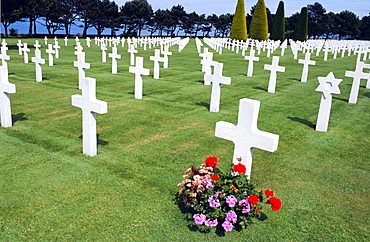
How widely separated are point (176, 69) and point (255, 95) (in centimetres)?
711

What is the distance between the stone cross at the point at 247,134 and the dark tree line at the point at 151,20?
45345 mm

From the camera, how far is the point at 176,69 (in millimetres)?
17625

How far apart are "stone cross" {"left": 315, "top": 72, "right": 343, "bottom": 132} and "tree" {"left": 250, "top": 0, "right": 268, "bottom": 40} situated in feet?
125

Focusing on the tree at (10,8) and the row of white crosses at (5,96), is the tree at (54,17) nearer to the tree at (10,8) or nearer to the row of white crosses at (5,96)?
the tree at (10,8)

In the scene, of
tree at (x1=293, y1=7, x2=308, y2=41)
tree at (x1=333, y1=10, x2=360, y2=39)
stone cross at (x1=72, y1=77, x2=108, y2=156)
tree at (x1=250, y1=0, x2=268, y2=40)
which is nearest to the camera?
stone cross at (x1=72, y1=77, x2=108, y2=156)

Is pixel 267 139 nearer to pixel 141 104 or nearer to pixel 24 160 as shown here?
pixel 24 160

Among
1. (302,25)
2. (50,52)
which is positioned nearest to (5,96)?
Answer: (50,52)

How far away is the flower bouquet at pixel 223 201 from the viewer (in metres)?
3.52

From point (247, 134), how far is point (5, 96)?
5.27 m

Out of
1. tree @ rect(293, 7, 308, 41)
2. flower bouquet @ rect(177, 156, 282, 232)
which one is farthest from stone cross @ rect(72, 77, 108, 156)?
tree @ rect(293, 7, 308, 41)

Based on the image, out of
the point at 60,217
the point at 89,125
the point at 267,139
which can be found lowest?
the point at 60,217

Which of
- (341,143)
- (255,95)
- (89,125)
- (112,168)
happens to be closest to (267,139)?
(112,168)

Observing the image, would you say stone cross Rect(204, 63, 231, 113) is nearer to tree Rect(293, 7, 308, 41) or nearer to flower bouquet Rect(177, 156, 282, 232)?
flower bouquet Rect(177, 156, 282, 232)

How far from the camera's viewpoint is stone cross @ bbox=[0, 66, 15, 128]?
6613mm
